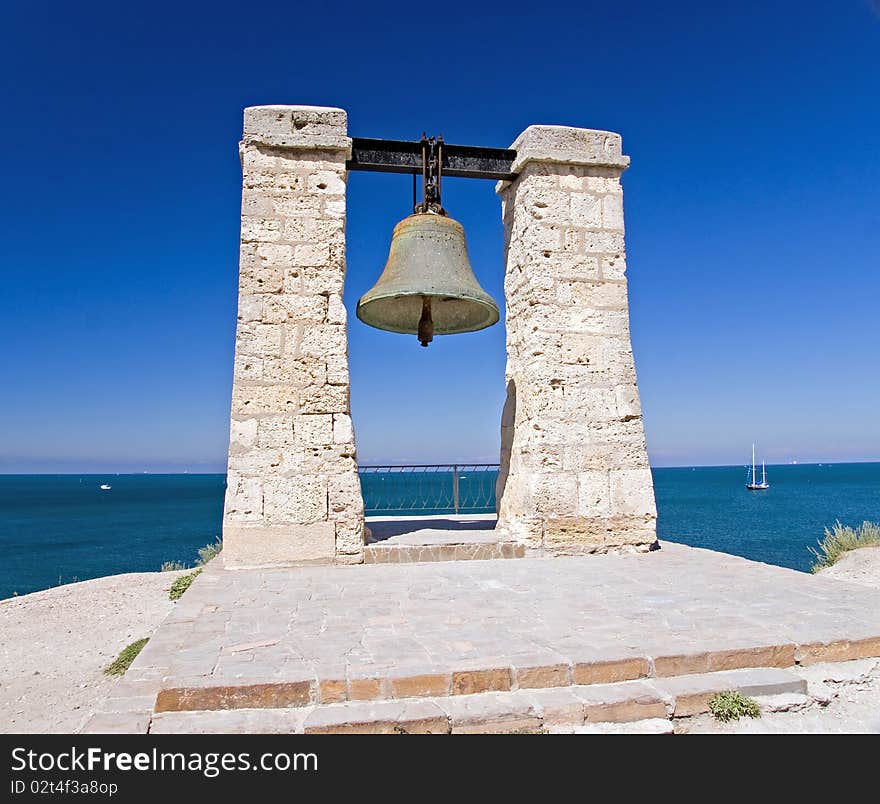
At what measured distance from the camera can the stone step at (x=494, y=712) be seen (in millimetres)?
2061

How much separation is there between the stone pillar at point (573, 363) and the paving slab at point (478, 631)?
0.81 m

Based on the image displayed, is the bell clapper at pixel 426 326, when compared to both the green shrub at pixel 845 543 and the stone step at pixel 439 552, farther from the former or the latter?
the green shrub at pixel 845 543

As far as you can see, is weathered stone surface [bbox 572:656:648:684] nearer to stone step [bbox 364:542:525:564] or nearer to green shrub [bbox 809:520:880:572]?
stone step [bbox 364:542:525:564]

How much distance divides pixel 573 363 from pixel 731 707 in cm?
331

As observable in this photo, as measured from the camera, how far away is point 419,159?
539 cm

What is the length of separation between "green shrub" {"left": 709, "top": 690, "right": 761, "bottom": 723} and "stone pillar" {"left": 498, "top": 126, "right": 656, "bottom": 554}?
2.74 m

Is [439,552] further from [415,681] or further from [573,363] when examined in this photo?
[415,681]

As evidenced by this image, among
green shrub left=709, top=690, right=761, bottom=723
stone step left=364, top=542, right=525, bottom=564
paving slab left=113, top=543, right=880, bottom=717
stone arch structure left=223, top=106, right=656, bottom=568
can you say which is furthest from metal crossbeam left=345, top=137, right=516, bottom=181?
green shrub left=709, top=690, right=761, bottom=723

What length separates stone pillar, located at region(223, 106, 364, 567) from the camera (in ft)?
15.4

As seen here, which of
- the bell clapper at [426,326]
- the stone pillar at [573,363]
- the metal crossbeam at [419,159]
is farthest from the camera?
the metal crossbeam at [419,159]

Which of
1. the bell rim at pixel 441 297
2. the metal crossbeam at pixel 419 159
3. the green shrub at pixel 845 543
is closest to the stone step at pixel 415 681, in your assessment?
the bell rim at pixel 441 297

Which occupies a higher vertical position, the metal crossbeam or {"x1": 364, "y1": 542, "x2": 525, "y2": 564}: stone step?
the metal crossbeam
